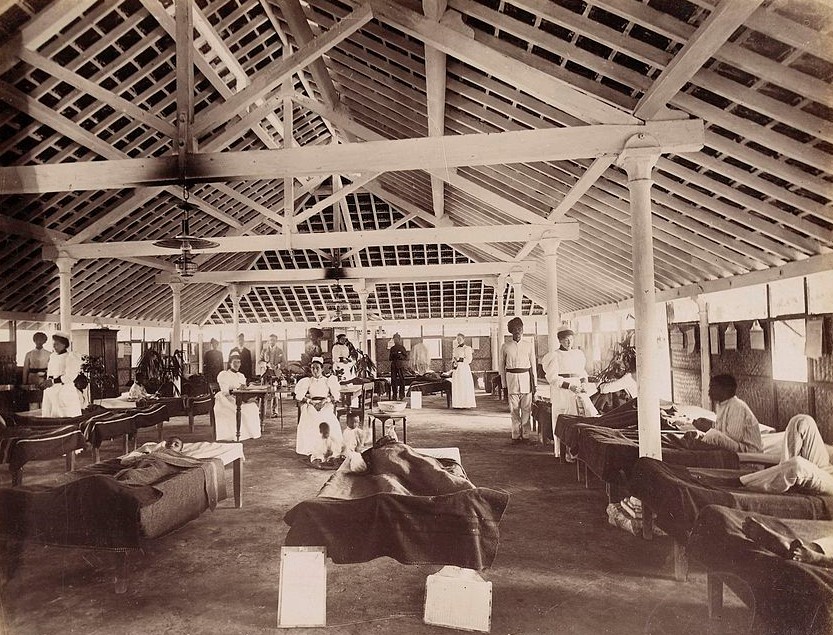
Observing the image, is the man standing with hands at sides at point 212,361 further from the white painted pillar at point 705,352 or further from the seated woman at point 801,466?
the seated woman at point 801,466

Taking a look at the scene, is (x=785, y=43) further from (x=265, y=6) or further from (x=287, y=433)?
(x=287, y=433)

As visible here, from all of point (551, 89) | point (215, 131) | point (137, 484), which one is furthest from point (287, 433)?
point (551, 89)

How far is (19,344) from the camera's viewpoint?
13094mm

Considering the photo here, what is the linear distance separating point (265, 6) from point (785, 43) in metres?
6.02

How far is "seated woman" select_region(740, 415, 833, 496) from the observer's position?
3488 millimetres

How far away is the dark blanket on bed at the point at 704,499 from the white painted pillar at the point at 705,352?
6043 millimetres

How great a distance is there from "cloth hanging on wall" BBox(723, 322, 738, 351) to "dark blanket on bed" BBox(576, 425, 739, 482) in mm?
4313

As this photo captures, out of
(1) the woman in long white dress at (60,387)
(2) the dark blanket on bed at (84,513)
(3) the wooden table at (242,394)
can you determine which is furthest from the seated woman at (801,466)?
(1) the woman in long white dress at (60,387)

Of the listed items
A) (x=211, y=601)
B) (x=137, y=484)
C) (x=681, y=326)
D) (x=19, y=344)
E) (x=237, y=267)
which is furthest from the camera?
(x=237, y=267)

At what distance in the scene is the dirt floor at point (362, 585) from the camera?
10.5 ft

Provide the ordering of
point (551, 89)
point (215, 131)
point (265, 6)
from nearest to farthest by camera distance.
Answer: point (551, 89), point (265, 6), point (215, 131)

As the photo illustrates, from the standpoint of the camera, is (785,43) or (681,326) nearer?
(785,43)

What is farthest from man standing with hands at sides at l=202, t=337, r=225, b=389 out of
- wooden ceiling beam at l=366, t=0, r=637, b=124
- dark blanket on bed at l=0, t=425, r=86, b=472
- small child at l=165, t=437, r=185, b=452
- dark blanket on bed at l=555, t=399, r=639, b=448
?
wooden ceiling beam at l=366, t=0, r=637, b=124

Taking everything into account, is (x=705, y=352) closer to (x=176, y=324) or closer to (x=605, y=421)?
(x=605, y=421)
